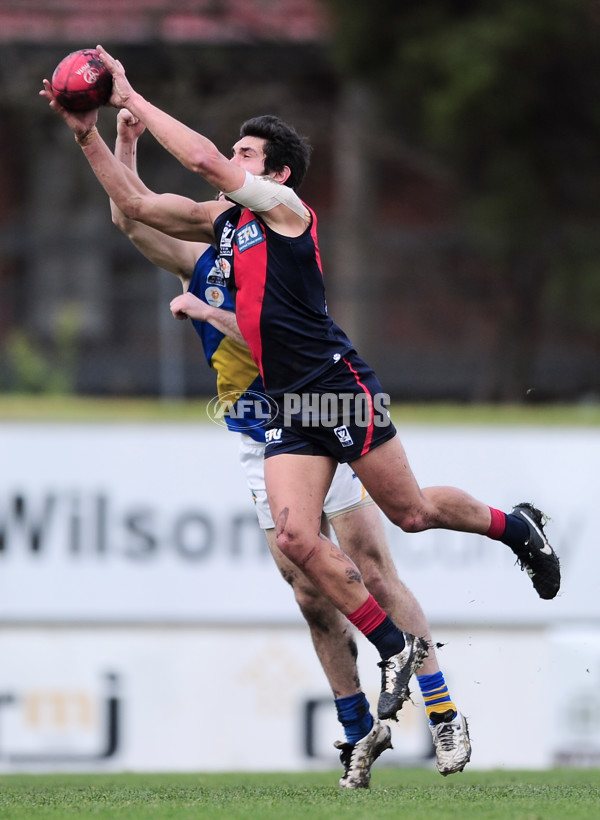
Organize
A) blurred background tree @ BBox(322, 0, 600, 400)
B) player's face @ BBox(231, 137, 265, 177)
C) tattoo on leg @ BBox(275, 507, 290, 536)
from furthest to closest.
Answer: blurred background tree @ BBox(322, 0, 600, 400) → player's face @ BBox(231, 137, 265, 177) → tattoo on leg @ BBox(275, 507, 290, 536)

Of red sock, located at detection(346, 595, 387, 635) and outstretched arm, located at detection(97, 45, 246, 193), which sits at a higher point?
outstretched arm, located at detection(97, 45, 246, 193)

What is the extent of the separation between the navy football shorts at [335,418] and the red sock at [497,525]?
2.30 ft

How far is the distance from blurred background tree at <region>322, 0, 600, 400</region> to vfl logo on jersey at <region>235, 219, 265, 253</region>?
335 inches

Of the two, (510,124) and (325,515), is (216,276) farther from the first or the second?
(510,124)

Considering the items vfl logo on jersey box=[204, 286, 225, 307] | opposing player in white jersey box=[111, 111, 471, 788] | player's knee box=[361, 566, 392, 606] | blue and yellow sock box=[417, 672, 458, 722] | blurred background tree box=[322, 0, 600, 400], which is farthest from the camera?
blurred background tree box=[322, 0, 600, 400]

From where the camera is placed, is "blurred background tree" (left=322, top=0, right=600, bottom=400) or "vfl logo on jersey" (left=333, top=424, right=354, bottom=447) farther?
"blurred background tree" (left=322, top=0, right=600, bottom=400)

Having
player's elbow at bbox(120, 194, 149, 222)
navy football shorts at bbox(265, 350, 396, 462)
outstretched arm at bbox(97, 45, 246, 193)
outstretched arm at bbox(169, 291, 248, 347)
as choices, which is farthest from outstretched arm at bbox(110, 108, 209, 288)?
navy football shorts at bbox(265, 350, 396, 462)

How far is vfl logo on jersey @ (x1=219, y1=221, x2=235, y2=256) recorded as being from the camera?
6.10m

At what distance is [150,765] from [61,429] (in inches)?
101

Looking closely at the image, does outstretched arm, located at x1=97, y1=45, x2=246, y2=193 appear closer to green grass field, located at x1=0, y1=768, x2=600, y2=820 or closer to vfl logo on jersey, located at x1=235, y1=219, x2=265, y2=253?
vfl logo on jersey, located at x1=235, y1=219, x2=265, y2=253

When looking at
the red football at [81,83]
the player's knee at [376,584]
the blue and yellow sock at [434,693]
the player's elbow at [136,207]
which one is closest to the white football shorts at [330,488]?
the player's knee at [376,584]

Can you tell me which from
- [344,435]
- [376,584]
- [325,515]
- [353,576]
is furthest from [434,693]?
[344,435]

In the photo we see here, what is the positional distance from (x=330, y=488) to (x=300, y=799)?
148 cm

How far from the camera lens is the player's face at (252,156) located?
20.3 ft
